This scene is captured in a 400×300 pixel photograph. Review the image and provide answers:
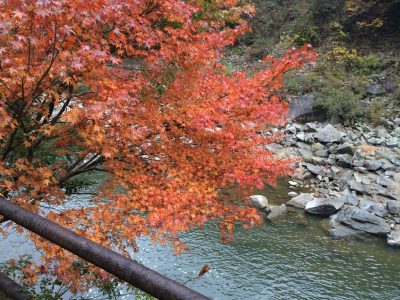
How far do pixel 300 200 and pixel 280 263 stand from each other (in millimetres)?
3758

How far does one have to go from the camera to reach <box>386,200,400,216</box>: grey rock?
1131 cm

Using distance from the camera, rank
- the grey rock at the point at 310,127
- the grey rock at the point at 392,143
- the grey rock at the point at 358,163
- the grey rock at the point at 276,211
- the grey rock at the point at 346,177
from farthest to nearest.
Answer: the grey rock at the point at 310,127, the grey rock at the point at 392,143, the grey rock at the point at 358,163, the grey rock at the point at 346,177, the grey rock at the point at 276,211

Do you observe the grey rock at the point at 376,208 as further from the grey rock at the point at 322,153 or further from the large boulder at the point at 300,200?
the grey rock at the point at 322,153

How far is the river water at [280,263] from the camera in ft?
25.3

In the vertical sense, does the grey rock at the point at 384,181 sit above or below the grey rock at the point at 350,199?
above

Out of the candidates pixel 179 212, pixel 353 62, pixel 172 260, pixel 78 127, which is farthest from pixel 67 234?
pixel 353 62

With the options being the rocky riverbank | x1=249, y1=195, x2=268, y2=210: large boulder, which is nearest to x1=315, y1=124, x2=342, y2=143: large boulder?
the rocky riverbank

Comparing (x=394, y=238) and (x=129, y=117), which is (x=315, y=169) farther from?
(x=129, y=117)

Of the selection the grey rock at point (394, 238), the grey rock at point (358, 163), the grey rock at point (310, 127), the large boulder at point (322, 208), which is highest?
the grey rock at point (310, 127)

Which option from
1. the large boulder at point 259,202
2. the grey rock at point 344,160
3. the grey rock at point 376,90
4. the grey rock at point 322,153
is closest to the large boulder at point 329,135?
the grey rock at point 322,153

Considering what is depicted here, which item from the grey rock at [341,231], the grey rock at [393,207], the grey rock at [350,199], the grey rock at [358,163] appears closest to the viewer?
the grey rock at [341,231]

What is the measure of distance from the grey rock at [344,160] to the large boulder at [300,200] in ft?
12.1

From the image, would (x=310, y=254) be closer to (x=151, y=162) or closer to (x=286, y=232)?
(x=286, y=232)

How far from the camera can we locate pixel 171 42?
505 centimetres
